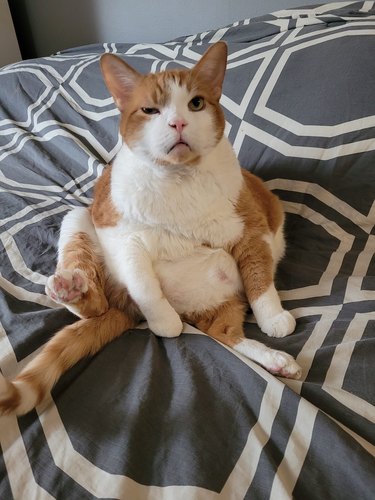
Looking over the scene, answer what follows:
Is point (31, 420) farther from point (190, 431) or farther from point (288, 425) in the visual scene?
point (288, 425)

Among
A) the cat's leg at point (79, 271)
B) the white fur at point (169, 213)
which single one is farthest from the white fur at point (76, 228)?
the white fur at point (169, 213)

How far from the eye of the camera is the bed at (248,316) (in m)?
0.64

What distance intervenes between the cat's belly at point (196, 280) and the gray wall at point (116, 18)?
3.86 ft

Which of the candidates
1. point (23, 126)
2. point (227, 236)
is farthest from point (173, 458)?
point (23, 126)

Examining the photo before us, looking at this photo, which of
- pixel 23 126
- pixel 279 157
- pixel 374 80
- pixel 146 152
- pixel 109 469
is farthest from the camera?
pixel 23 126

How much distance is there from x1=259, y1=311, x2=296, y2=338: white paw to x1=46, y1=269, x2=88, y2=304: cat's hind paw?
0.40m

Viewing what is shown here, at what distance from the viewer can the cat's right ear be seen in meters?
0.98

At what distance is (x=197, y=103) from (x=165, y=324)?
50 centimetres

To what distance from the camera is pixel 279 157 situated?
125 centimetres

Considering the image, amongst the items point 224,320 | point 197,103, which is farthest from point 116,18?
point 224,320

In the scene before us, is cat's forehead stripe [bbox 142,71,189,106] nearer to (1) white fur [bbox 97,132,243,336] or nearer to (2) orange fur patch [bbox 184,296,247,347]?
(1) white fur [bbox 97,132,243,336]

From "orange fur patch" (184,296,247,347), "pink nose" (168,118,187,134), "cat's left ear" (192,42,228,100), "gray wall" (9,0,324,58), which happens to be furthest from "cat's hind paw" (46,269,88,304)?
"gray wall" (9,0,324,58)

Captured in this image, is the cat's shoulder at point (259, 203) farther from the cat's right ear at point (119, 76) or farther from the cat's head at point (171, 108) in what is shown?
the cat's right ear at point (119, 76)

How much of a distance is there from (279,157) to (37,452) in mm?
979
